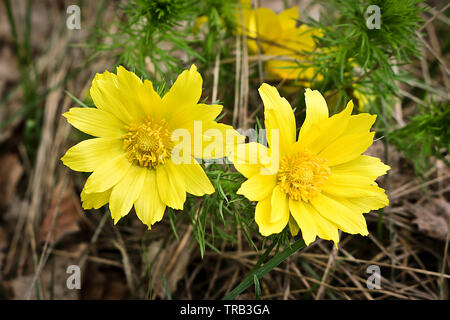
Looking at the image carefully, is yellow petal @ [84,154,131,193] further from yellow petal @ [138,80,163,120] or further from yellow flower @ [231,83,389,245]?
yellow flower @ [231,83,389,245]

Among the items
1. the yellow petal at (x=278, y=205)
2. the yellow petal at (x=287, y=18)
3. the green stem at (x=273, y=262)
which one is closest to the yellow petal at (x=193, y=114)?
the yellow petal at (x=278, y=205)

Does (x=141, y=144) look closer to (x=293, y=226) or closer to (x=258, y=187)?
(x=258, y=187)

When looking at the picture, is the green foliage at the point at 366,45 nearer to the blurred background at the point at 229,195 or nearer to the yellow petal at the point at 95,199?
the blurred background at the point at 229,195

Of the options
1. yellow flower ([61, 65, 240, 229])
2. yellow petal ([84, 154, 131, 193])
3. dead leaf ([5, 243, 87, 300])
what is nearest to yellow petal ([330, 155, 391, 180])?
yellow flower ([61, 65, 240, 229])

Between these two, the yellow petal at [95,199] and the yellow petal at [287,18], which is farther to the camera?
the yellow petal at [287,18]

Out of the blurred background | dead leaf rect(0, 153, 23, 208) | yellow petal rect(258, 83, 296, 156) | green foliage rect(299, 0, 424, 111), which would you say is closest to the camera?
yellow petal rect(258, 83, 296, 156)

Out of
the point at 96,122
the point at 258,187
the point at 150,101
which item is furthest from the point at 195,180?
the point at 96,122
